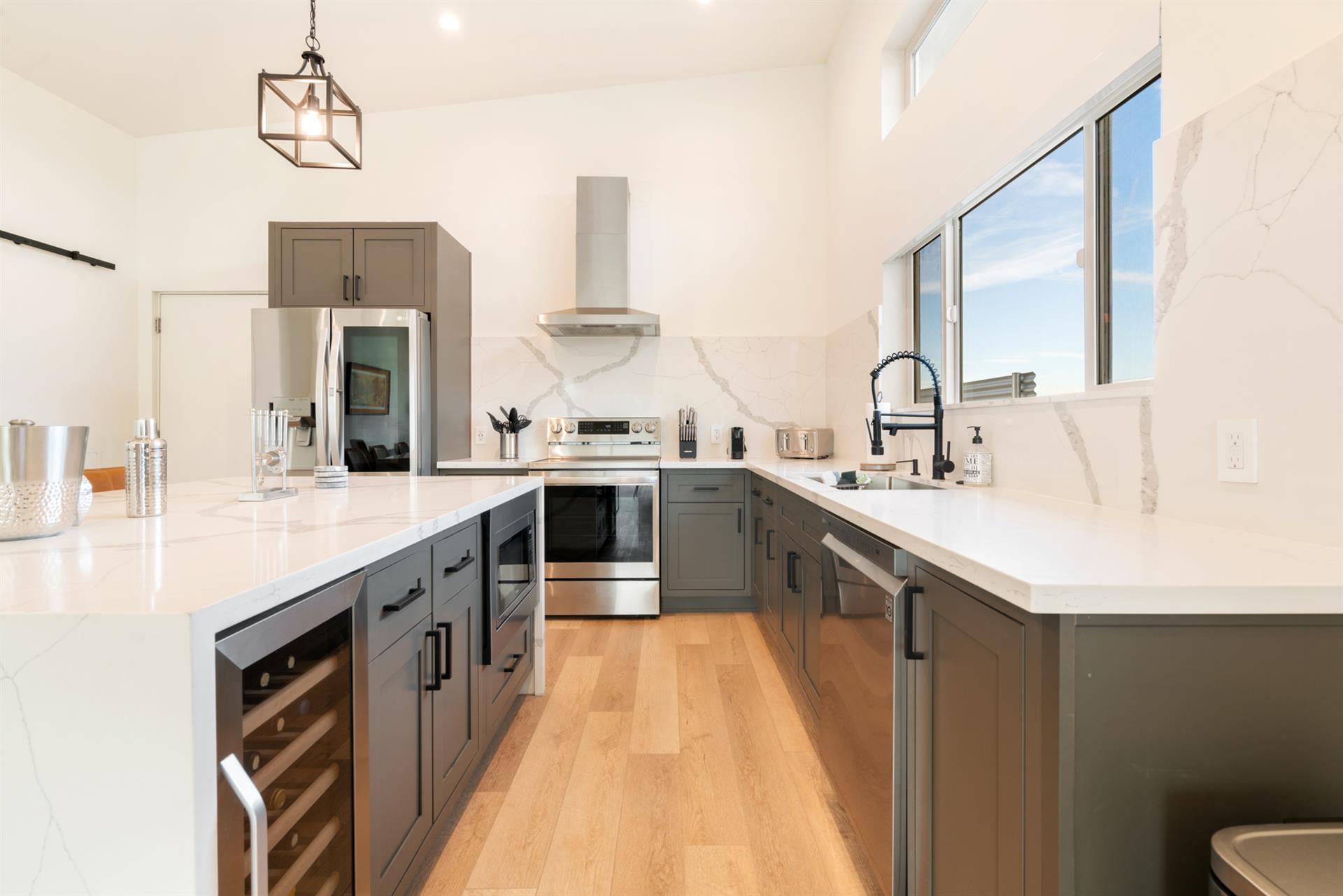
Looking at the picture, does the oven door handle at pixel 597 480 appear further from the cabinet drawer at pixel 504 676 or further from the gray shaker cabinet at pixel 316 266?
the gray shaker cabinet at pixel 316 266

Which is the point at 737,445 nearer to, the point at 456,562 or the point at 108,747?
the point at 456,562

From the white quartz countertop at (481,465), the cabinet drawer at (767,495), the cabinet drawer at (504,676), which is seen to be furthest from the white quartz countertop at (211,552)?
the white quartz countertop at (481,465)

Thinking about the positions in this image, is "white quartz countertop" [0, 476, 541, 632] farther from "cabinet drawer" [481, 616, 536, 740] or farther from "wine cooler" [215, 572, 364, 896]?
"cabinet drawer" [481, 616, 536, 740]

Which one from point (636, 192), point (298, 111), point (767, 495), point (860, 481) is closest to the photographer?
point (298, 111)

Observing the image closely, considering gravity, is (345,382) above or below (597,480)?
above

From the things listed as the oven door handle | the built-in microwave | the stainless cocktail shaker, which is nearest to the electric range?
the oven door handle

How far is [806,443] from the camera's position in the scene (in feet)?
12.8

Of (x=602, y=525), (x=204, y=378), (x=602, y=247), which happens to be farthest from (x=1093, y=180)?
(x=204, y=378)

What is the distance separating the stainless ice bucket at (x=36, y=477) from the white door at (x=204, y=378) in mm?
3834

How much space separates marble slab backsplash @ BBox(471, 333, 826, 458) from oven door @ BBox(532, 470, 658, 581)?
30.4 inches

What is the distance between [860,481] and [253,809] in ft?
8.01

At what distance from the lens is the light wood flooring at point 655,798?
1519 mm

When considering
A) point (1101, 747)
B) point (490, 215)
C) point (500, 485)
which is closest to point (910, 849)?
point (1101, 747)

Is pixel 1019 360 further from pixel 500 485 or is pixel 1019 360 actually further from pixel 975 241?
pixel 500 485
